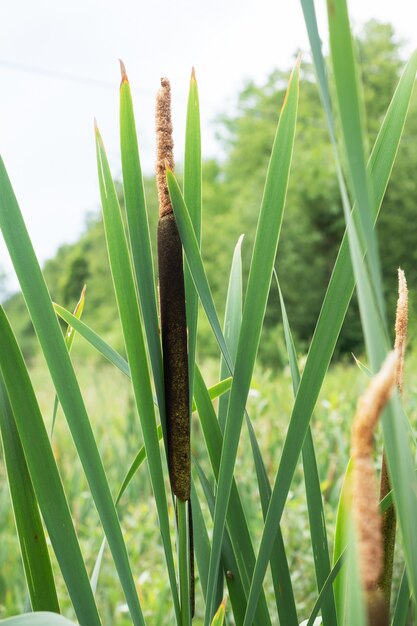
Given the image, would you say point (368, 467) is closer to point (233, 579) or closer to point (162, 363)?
point (162, 363)

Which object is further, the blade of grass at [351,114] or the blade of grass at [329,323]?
the blade of grass at [329,323]

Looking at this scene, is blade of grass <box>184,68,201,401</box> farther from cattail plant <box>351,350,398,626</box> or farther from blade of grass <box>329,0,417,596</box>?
cattail plant <box>351,350,398,626</box>

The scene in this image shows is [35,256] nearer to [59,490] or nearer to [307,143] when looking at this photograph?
[59,490]

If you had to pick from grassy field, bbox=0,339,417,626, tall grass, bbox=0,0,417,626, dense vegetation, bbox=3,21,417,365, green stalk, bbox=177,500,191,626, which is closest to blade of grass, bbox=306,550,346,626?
tall grass, bbox=0,0,417,626

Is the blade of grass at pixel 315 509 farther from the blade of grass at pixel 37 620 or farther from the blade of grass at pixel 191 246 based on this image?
the blade of grass at pixel 37 620

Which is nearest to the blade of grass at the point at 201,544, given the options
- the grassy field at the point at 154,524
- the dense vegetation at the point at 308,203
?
the grassy field at the point at 154,524

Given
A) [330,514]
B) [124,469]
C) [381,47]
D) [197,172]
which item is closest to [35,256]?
[197,172]

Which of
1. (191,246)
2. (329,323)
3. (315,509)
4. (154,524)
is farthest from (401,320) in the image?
(154,524)

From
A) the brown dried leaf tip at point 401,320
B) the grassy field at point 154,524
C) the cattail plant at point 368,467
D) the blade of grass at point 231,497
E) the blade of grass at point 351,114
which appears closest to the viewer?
the cattail plant at point 368,467
